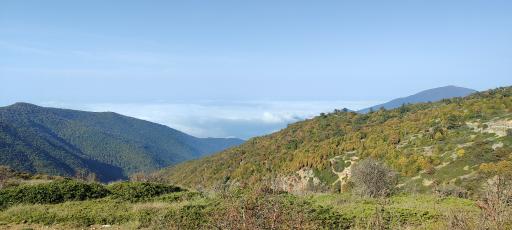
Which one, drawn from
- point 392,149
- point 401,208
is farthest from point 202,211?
point 392,149

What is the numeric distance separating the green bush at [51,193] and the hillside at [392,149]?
56.3 ft

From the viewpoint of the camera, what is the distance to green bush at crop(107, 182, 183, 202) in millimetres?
23797

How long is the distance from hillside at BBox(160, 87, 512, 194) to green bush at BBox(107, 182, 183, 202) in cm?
1374

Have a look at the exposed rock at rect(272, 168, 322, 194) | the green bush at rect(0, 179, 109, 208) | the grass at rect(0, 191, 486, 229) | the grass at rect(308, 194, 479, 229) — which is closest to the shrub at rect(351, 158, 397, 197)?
the grass at rect(308, 194, 479, 229)

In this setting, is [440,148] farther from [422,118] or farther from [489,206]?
[489,206]

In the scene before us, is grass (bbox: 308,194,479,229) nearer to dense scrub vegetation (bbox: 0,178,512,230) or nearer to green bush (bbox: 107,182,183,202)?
dense scrub vegetation (bbox: 0,178,512,230)

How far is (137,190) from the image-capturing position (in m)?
24.8

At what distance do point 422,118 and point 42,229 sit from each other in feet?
186

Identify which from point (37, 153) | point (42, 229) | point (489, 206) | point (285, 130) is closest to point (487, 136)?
point (489, 206)

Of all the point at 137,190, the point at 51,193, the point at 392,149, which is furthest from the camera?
the point at 392,149

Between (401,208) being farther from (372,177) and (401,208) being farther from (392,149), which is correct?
(392,149)

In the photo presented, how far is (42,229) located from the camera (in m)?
16.6

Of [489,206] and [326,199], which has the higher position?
[489,206]

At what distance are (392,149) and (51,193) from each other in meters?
40.9
